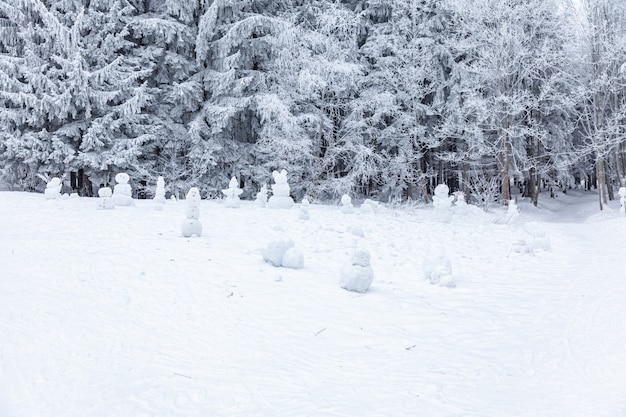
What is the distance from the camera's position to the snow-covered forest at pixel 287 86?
16984mm

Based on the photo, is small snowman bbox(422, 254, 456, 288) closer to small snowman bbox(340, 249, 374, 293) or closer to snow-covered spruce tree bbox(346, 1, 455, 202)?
small snowman bbox(340, 249, 374, 293)

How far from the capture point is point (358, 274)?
5988 millimetres

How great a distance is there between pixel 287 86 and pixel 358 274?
1493 centimetres

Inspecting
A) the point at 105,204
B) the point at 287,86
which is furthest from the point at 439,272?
the point at 287,86

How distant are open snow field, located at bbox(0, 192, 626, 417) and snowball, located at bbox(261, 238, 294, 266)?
5.7 inches

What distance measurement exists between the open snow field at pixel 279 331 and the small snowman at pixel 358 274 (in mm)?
140

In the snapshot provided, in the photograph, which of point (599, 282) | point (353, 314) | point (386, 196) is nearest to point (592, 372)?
point (353, 314)

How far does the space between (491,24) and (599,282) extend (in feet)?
55.2

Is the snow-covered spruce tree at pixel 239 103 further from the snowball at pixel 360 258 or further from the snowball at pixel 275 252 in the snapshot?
the snowball at pixel 360 258

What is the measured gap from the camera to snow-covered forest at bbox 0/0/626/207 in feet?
55.7

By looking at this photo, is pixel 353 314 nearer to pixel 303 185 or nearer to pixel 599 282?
pixel 599 282

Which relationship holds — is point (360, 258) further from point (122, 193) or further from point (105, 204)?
point (122, 193)

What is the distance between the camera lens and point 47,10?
17.4 meters

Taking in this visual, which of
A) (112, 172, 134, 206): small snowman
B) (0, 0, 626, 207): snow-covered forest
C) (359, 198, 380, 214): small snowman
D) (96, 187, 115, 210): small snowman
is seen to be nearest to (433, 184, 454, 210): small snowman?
(359, 198, 380, 214): small snowman
